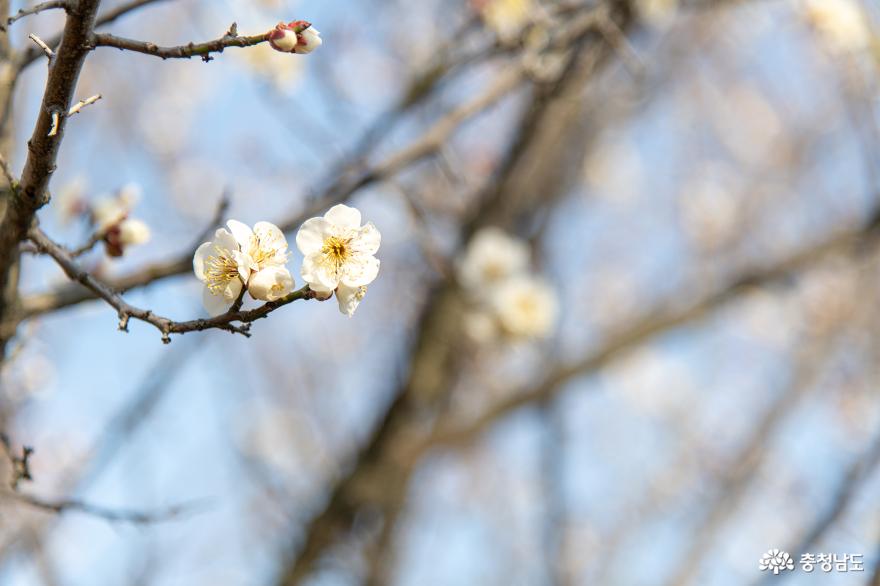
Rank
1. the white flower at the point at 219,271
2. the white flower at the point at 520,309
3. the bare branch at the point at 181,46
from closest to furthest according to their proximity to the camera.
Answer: the bare branch at the point at 181,46, the white flower at the point at 219,271, the white flower at the point at 520,309

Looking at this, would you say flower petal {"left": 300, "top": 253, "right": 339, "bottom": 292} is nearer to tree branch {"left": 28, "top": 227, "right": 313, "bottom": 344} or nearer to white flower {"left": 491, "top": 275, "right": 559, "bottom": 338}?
tree branch {"left": 28, "top": 227, "right": 313, "bottom": 344}

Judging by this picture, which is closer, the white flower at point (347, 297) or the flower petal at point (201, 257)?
the white flower at point (347, 297)

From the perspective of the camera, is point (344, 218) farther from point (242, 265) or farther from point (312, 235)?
point (242, 265)

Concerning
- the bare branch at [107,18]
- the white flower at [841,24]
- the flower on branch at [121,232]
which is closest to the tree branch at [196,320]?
the flower on branch at [121,232]

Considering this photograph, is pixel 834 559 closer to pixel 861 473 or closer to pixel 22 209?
pixel 861 473

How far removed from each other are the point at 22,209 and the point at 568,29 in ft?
5.90

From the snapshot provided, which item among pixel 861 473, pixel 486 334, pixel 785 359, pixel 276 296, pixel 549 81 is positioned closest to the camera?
pixel 276 296

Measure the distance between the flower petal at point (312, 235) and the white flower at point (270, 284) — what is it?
0.08 meters

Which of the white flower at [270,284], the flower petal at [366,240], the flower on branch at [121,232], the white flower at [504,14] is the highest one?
the white flower at [504,14]

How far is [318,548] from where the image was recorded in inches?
150

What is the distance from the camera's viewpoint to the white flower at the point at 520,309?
3.52 meters

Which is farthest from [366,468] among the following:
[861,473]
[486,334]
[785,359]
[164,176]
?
[164,176]

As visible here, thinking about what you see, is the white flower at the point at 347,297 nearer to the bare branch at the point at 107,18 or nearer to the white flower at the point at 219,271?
the white flower at the point at 219,271

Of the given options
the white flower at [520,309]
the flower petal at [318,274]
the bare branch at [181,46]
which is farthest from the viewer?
the white flower at [520,309]
